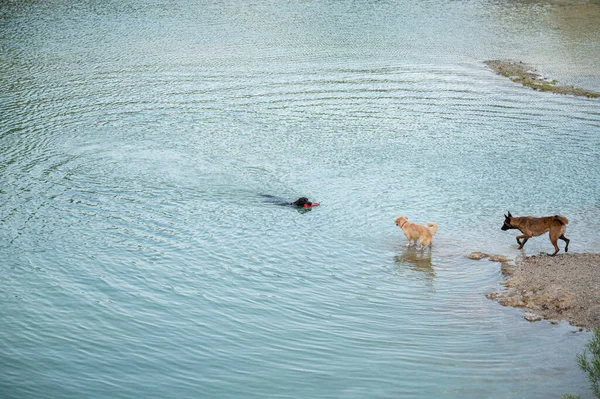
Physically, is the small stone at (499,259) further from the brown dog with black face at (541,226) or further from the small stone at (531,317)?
the small stone at (531,317)

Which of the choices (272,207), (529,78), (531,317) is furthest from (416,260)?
(529,78)

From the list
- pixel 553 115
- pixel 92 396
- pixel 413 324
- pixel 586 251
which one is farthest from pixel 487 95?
pixel 92 396

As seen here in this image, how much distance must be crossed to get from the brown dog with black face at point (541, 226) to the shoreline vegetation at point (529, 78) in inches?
Result: 964

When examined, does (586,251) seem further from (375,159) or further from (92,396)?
(92,396)

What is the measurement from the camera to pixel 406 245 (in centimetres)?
2291

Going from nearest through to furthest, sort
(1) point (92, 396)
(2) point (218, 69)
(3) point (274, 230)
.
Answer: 1. (1) point (92, 396)
2. (3) point (274, 230)
3. (2) point (218, 69)

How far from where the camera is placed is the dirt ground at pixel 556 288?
688 inches

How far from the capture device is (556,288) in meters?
18.7

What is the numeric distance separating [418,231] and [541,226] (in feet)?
12.3

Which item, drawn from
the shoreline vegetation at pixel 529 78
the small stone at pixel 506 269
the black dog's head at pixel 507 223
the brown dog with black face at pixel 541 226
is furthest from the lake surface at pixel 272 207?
the shoreline vegetation at pixel 529 78

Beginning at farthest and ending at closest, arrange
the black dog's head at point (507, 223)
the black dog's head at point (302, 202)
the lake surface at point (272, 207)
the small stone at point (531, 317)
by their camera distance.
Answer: the black dog's head at point (302, 202) < the black dog's head at point (507, 223) < the small stone at point (531, 317) < the lake surface at point (272, 207)

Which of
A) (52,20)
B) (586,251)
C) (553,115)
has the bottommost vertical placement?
(586,251)

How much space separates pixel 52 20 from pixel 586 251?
4815 cm

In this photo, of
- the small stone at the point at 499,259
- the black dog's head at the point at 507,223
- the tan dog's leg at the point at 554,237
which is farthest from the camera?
the black dog's head at the point at 507,223
